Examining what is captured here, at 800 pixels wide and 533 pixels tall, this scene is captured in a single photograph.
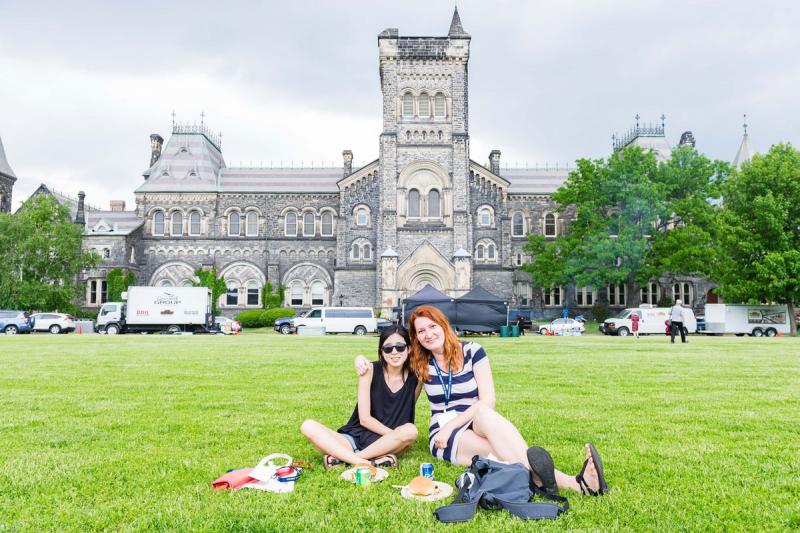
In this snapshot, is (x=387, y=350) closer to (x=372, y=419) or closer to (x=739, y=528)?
(x=372, y=419)

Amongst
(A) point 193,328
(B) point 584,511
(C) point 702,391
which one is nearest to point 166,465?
(B) point 584,511

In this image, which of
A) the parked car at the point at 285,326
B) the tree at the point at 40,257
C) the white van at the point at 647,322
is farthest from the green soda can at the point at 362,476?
the tree at the point at 40,257

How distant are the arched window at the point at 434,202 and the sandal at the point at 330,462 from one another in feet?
132

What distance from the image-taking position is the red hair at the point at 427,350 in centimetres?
536

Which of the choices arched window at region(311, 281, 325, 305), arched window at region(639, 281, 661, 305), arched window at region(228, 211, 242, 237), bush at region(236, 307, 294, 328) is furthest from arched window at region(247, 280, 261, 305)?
arched window at region(639, 281, 661, 305)

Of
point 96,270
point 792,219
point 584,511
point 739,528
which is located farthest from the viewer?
point 96,270

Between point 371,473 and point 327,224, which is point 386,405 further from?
point 327,224

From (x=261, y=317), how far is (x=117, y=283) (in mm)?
13314

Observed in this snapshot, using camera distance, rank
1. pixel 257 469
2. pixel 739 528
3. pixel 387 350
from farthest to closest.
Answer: pixel 387 350 < pixel 257 469 < pixel 739 528

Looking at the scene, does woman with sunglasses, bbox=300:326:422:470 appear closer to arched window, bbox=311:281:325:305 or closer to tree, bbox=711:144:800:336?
tree, bbox=711:144:800:336

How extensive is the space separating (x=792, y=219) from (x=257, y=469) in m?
37.6

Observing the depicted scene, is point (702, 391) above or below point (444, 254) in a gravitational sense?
below

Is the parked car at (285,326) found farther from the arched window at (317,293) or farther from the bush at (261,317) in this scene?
the arched window at (317,293)

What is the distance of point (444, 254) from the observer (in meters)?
43.9
